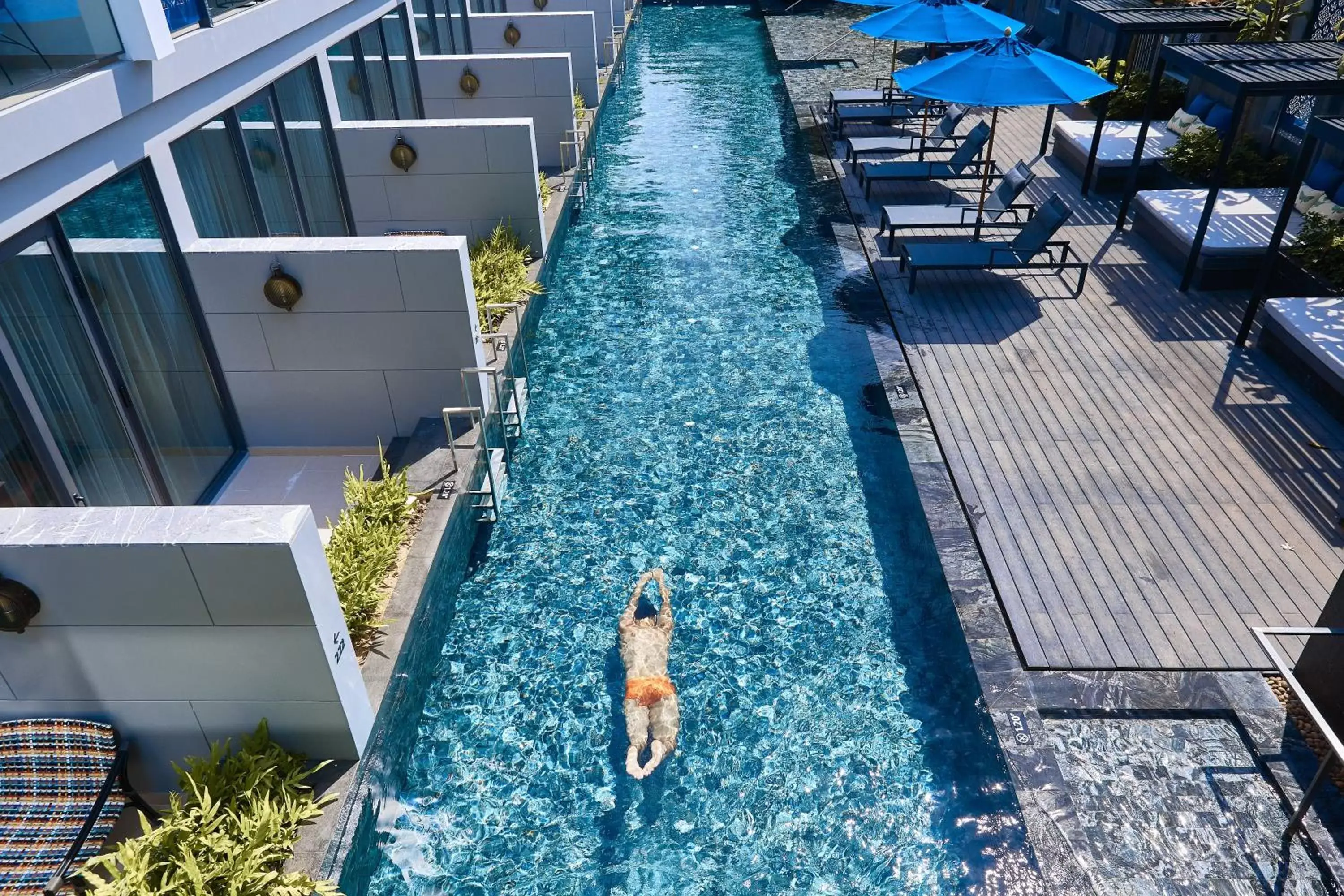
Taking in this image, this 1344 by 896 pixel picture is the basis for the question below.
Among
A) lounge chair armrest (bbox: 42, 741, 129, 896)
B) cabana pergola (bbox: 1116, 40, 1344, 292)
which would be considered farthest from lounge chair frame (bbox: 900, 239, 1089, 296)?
lounge chair armrest (bbox: 42, 741, 129, 896)

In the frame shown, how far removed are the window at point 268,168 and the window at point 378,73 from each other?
1.05 metres

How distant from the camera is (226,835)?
16.1 ft

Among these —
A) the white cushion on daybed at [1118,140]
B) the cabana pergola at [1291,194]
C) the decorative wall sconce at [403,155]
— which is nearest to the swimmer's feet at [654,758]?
the cabana pergola at [1291,194]

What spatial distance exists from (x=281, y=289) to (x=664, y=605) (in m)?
4.62

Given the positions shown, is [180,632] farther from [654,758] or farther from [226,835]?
[654,758]

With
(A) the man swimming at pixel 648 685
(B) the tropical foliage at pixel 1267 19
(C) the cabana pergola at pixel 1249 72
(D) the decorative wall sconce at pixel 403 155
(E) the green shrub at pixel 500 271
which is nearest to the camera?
(A) the man swimming at pixel 648 685

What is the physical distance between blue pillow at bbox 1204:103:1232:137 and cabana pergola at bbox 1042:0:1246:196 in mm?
1119

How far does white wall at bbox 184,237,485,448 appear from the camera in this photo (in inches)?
319

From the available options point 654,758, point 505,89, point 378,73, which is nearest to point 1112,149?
point 505,89

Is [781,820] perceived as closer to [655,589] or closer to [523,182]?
[655,589]

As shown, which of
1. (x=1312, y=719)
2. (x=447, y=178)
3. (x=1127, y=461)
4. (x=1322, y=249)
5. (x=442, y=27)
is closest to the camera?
(x=1312, y=719)

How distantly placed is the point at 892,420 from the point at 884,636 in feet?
10.3

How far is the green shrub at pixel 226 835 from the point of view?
15.3 ft

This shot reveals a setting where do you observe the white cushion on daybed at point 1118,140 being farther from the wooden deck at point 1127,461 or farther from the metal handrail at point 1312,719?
the metal handrail at point 1312,719
